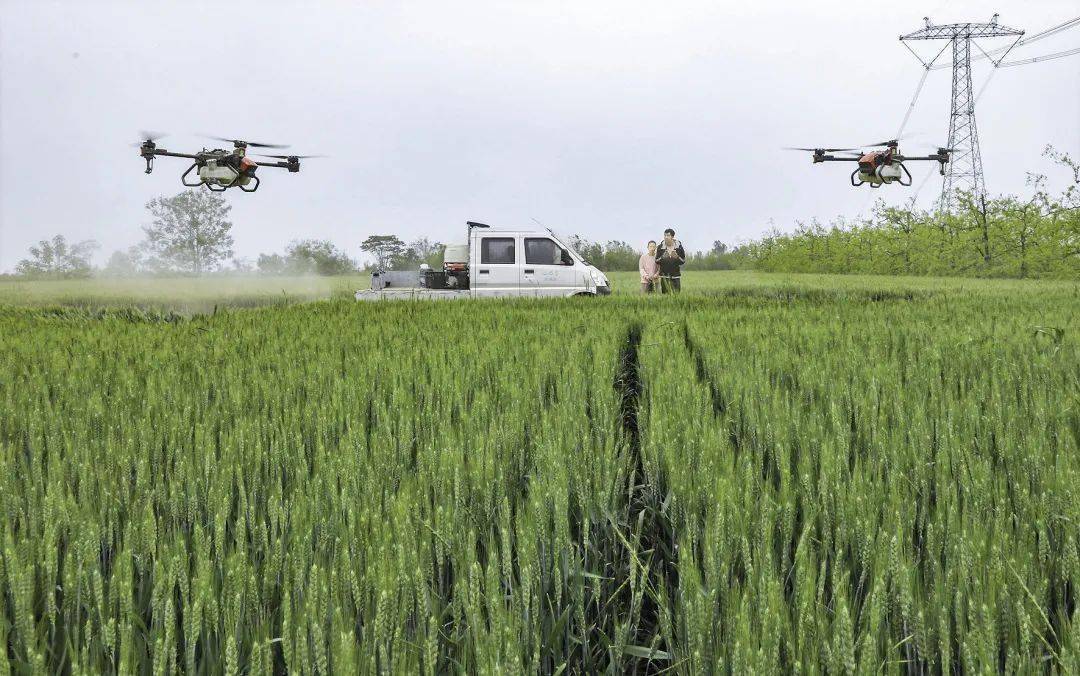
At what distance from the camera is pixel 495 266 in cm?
1359

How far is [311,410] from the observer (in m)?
2.39

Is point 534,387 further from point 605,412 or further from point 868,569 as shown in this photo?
point 868,569

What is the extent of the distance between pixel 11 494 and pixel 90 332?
13.3 ft

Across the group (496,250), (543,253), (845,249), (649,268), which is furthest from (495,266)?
(845,249)

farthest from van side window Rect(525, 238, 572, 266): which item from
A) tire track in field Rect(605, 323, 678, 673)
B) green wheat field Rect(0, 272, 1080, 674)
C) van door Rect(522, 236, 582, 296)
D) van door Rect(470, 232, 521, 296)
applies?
tire track in field Rect(605, 323, 678, 673)

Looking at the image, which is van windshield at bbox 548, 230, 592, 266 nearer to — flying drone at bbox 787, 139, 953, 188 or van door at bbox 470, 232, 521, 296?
van door at bbox 470, 232, 521, 296

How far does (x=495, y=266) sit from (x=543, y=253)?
1.01 metres

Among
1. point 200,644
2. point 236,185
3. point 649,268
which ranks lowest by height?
point 200,644

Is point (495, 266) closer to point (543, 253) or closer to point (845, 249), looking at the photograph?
point (543, 253)

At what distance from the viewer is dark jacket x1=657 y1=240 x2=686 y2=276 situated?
13.5m

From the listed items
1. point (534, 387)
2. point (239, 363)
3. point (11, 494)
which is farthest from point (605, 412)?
point (239, 363)

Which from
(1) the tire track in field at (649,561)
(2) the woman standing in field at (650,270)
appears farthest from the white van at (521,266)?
(1) the tire track in field at (649,561)

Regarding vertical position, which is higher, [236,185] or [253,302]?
[236,185]

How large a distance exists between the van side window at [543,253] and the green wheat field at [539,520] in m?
10.4
